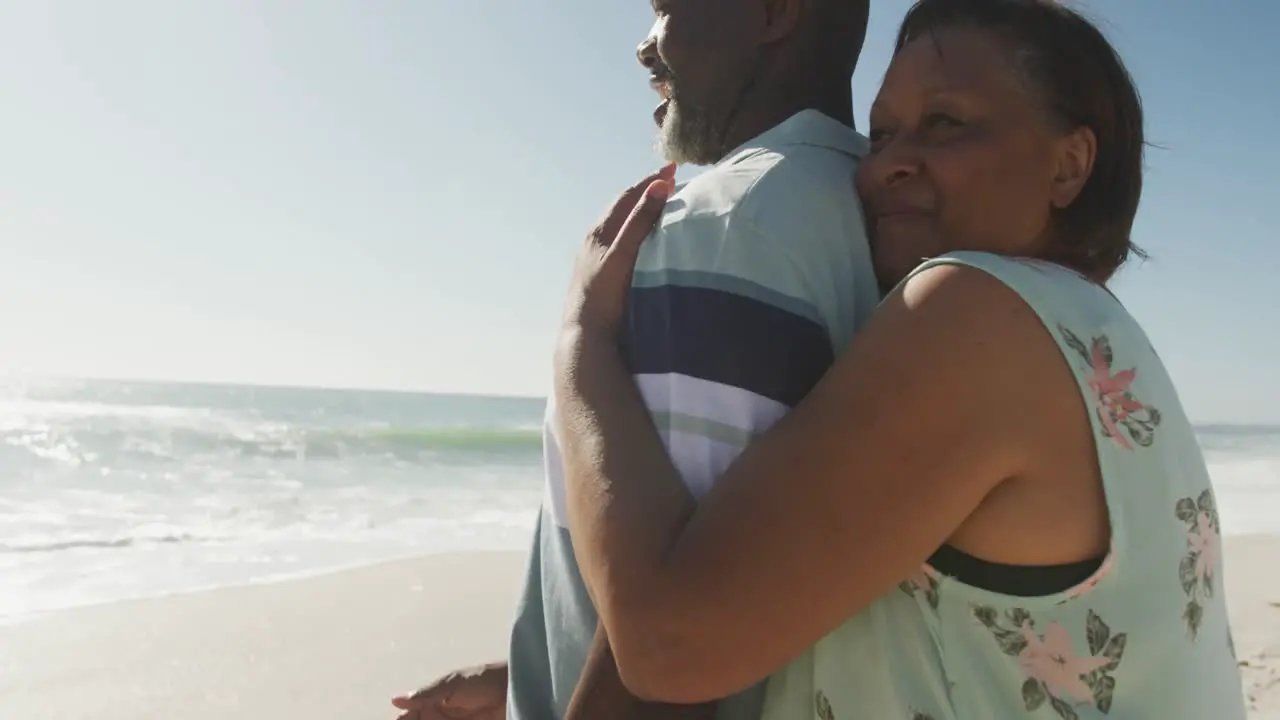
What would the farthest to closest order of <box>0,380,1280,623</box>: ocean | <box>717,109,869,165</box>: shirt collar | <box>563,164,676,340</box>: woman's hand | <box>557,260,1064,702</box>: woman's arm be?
<box>0,380,1280,623</box>: ocean
<box>717,109,869,165</box>: shirt collar
<box>563,164,676,340</box>: woman's hand
<box>557,260,1064,702</box>: woman's arm

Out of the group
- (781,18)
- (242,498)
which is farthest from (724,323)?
(242,498)

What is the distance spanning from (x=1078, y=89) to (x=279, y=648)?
5.34 metres

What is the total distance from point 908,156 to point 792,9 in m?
0.38

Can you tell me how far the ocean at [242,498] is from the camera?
780cm

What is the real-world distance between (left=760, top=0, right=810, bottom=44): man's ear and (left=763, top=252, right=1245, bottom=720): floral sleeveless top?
623 millimetres

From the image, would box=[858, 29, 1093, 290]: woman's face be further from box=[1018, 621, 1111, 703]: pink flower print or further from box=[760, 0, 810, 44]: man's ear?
box=[1018, 621, 1111, 703]: pink flower print

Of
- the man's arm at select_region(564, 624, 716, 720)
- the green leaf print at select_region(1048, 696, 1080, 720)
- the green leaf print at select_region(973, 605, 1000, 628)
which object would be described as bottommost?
the green leaf print at select_region(1048, 696, 1080, 720)

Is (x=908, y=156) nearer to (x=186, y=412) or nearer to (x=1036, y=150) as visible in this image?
(x=1036, y=150)

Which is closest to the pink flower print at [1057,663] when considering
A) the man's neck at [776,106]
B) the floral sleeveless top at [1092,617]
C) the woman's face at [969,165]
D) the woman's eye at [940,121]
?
the floral sleeveless top at [1092,617]

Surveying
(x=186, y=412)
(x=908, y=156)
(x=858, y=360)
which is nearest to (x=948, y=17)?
(x=908, y=156)

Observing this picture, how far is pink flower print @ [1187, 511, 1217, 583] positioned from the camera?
1137mm

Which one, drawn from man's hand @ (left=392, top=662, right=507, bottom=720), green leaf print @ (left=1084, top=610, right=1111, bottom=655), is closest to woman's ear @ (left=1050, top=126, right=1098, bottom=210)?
green leaf print @ (left=1084, top=610, right=1111, bottom=655)

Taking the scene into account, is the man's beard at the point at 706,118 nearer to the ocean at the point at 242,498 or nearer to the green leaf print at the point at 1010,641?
the green leaf print at the point at 1010,641

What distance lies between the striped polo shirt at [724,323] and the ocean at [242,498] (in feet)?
19.6
